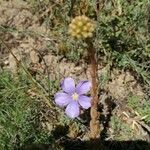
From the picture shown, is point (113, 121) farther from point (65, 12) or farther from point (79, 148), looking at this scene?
point (65, 12)

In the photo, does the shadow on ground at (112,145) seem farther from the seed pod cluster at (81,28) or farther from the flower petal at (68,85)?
the seed pod cluster at (81,28)

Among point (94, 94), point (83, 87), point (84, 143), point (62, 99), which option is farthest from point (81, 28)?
point (84, 143)

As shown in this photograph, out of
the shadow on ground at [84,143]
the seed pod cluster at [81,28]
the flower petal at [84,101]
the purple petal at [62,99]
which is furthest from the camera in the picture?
the shadow on ground at [84,143]

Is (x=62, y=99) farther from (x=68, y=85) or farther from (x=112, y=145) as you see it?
(x=112, y=145)

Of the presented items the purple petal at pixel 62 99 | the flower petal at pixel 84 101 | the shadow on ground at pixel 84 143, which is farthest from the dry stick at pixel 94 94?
the shadow on ground at pixel 84 143

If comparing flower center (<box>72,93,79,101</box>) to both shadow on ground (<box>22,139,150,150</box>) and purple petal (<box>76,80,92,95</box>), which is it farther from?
shadow on ground (<box>22,139,150,150</box>)
